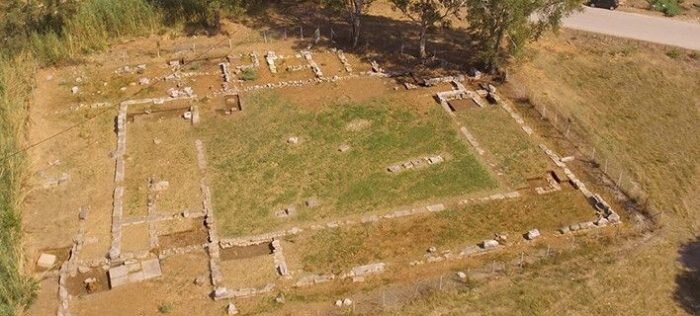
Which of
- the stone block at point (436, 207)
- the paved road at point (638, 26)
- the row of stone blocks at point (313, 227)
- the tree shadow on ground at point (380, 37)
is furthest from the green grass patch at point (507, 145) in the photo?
the paved road at point (638, 26)

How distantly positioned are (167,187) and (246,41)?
15.1 meters

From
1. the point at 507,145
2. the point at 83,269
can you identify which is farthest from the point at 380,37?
the point at 83,269

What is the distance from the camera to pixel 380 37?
40.5 metres

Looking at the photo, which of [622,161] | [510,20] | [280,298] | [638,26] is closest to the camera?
[280,298]

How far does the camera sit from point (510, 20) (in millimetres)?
33406

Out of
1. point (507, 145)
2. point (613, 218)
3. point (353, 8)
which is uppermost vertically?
→ point (353, 8)

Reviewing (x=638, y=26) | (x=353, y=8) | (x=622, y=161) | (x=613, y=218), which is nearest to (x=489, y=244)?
(x=613, y=218)

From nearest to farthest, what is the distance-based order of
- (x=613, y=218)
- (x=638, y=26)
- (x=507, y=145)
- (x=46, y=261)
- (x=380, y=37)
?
(x=46, y=261) → (x=613, y=218) → (x=507, y=145) → (x=380, y=37) → (x=638, y=26)

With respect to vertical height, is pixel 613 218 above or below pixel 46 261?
above

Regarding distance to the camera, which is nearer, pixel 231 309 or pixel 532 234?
pixel 231 309

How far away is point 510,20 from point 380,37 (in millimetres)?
9650

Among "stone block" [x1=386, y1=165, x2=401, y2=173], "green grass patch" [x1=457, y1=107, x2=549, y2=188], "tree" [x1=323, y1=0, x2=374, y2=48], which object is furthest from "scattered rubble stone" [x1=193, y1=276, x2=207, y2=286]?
"tree" [x1=323, y1=0, x2=374, y2=48]

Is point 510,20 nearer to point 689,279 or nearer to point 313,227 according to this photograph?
point 689,279

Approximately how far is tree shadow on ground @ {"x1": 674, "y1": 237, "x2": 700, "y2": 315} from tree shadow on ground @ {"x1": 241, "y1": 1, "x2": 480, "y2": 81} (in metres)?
16.2
